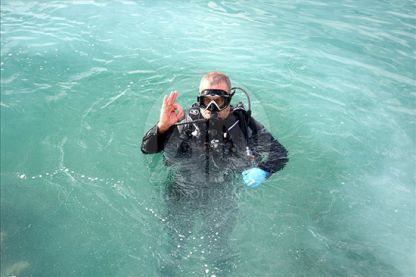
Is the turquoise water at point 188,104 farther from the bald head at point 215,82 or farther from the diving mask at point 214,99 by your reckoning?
the bald head at point 215,82

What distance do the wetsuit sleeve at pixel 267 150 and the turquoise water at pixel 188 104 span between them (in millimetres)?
601

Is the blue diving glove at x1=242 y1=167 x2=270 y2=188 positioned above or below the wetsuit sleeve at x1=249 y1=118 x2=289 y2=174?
below

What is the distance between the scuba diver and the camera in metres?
3.49

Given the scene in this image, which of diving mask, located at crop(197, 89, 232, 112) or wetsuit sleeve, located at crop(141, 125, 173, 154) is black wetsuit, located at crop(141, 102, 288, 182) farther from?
diving mask, located at crop(197, 89, 232, 112)

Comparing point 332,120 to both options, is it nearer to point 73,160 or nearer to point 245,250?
point 245,250

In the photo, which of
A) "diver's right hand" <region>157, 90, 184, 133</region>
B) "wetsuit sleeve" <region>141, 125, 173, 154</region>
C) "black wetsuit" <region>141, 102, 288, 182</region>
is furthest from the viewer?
"black wetsuit" <region>141, 102, 288, 182</region>

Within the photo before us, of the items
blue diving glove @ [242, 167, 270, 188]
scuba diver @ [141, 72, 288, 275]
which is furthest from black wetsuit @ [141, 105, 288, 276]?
blue diving glove @ [242, 167, 270, 188]

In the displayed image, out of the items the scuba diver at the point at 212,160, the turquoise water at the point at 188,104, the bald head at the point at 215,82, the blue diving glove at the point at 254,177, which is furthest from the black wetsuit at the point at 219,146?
the turquoise water at the point at 188,104

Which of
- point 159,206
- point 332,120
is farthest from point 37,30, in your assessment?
point 332,120

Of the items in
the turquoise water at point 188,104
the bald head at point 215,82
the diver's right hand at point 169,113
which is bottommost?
→ the turquoise water at point 188,104

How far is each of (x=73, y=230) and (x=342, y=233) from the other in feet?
10.6

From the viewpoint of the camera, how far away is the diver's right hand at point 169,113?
3172 millimetres

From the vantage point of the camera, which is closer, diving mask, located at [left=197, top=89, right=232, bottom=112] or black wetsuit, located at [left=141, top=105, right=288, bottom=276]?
diving mask, located at [left=197, top=89, right=232, bottom=112]

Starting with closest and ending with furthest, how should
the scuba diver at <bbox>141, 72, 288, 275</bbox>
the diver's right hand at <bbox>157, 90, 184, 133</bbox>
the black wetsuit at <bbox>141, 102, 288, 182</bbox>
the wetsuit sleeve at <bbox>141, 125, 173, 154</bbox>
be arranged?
the diver's right hand at <bbox>157, 90, 184, 133</bbox> < the wetsuit sleeve at <bbox>141, 125, 173, 154</bbox> < the scuba diver at <bbox>141, 72, 288, 275</bbox> < the black wetsuit at <bbox>141, 102, 288, 182</bbox>
